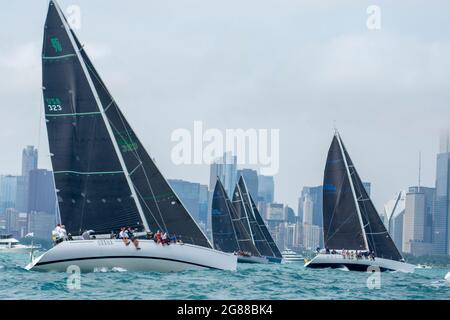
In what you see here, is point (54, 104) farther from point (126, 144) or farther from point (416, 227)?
point (416, 227)

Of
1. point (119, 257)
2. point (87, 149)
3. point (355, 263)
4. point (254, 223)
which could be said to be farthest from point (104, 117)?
point (254, 223)

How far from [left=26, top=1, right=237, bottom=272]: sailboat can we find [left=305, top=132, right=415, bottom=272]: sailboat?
2616 cm

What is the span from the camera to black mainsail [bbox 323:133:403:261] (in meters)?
60.7

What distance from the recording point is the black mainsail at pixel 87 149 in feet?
107

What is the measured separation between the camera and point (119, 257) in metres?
32.0

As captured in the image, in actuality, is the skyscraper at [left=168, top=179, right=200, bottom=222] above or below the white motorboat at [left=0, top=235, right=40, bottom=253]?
above

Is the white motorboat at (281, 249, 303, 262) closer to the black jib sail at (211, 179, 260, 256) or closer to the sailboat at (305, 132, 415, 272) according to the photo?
the black jib sail at (211, 179, 260, 256)

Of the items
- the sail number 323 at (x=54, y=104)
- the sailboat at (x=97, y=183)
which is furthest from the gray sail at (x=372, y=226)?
the sail number 323 at (x=54, y=104)

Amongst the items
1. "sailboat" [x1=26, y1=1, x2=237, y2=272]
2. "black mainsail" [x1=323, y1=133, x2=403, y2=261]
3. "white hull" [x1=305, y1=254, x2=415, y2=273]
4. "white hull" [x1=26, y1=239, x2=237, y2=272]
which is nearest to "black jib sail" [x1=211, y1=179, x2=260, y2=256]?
"black mainsail" [x1=323, y1=133, x2=403, y2=261]
